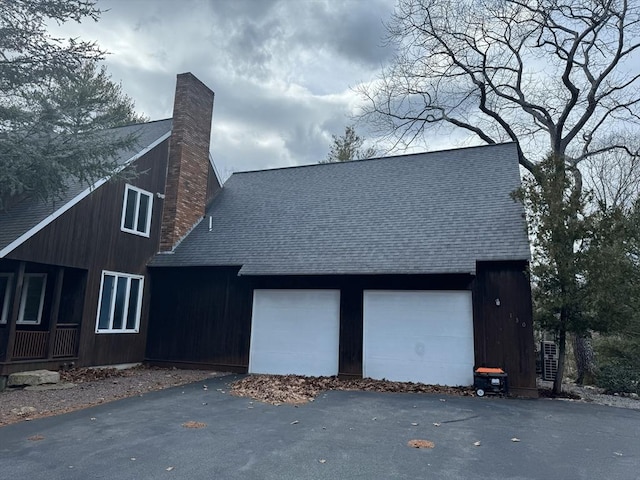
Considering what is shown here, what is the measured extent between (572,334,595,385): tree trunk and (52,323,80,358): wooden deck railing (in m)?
14.3

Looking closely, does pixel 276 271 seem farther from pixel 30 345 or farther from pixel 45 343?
pixel 30 345

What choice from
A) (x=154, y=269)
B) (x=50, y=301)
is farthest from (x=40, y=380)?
(x=154, y=269)

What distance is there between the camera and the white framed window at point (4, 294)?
473 inches

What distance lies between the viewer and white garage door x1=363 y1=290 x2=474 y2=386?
10.6 meters

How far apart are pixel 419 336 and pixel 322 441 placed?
552 cm

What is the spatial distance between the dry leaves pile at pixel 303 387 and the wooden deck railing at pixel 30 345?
481 cm

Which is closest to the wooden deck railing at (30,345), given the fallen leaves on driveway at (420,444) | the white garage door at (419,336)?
the white garage door at (419,336)

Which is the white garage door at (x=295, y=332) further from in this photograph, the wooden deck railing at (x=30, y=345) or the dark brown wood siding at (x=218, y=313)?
the wooden deck railing at (x=30, y=345)

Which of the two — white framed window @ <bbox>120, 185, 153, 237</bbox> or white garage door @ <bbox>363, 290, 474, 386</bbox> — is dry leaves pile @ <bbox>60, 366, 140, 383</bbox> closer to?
white framed window @ <bbox>120, 185, 153, 237</bbox>

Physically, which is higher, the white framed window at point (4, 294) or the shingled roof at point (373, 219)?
the shingled roof at point (373, 219)

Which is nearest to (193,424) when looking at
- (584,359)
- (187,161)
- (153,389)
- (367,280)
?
(153,389)

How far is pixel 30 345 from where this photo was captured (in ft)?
34.5

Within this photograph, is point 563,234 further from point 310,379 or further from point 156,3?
point 156,3

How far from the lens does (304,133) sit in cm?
3062
